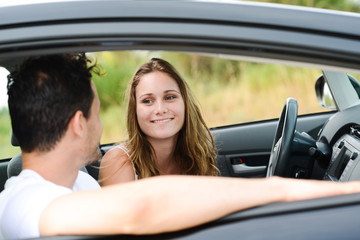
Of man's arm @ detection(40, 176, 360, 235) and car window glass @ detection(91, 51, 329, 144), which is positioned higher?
man's arm @ detection(40, 176, 360, 235)

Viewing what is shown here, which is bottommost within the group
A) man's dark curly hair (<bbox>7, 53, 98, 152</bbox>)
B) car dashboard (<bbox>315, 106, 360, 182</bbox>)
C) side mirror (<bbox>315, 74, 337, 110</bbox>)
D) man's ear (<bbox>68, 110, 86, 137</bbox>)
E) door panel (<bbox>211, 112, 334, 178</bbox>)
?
door panel (<bbox>211, 112, 334, 178</bbox>)

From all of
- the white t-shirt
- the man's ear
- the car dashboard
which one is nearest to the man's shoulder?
the white t-shirt

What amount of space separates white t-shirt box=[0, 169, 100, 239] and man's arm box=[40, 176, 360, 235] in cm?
4

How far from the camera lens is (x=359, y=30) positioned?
3.69ft

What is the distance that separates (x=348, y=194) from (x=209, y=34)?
0.51 meters

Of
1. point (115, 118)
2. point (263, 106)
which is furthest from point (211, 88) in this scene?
point (115, 118)

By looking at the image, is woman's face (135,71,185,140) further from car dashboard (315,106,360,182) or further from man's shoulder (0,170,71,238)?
man's shoulder (0,170,71,238)

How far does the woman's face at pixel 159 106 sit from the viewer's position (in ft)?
7.28

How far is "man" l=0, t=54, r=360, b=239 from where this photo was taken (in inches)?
41.8

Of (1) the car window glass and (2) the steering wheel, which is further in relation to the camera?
(1) the car window glass

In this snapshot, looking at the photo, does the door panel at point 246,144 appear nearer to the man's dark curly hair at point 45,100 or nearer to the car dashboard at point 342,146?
the car dashboard at point 342,146

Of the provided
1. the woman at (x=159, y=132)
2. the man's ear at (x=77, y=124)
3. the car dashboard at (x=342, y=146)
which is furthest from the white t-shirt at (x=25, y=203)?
the car dashboard at (x=342, y=146)

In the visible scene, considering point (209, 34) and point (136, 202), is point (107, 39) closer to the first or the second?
point (209, 34)

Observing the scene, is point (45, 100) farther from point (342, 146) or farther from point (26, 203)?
point (342, 146)
